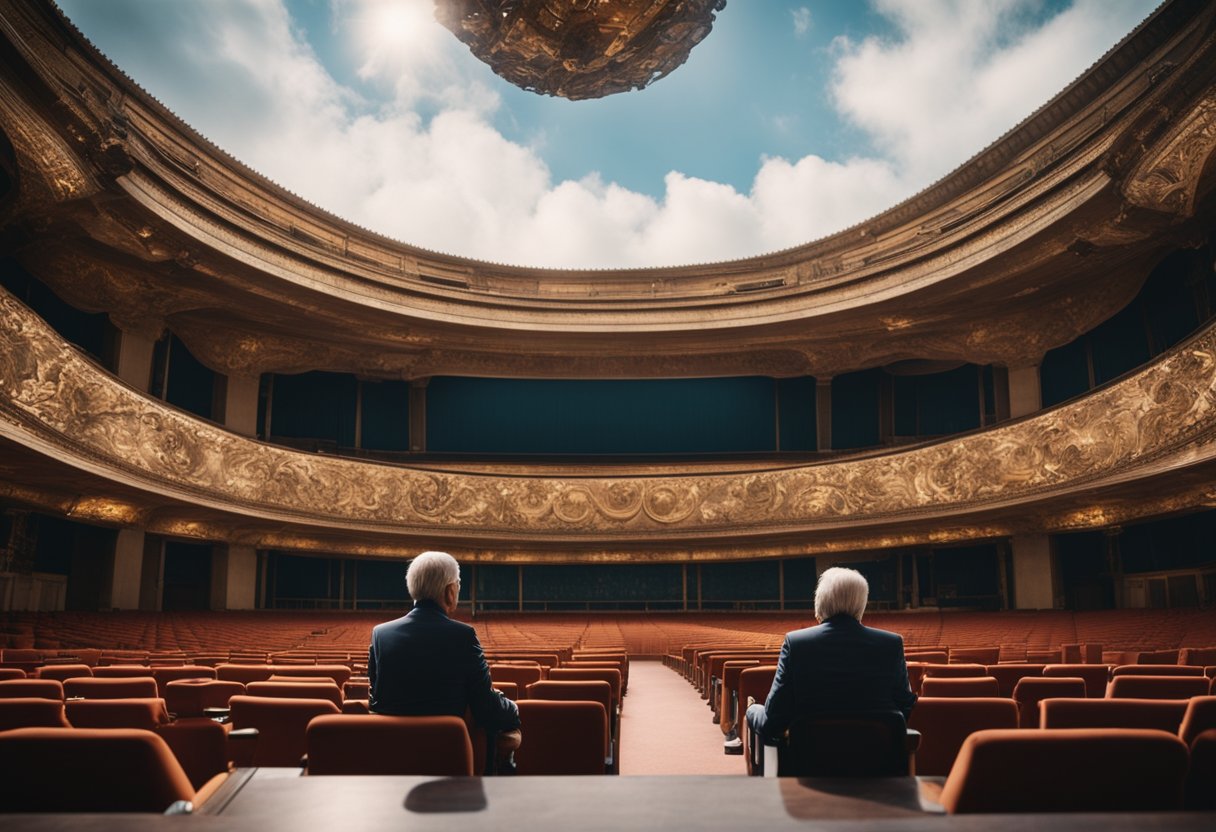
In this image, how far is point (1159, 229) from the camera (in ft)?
54.6

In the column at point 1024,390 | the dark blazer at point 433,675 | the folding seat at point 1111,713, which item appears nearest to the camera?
the folding seat at point 1111,713

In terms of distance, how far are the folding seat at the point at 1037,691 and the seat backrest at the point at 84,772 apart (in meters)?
4.48

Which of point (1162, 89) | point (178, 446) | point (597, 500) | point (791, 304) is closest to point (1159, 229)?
point (1162, 89)

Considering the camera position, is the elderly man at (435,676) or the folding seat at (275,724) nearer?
the elderly man at (435,676)

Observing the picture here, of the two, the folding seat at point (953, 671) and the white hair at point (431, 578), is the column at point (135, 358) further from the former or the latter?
the white hair at point (431, 578)

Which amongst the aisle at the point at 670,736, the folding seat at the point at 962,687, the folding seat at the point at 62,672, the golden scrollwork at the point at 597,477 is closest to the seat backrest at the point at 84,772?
the folding seat at the point at 962,687

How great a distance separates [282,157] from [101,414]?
15.0 m

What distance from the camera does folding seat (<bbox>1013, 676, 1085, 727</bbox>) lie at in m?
4.91

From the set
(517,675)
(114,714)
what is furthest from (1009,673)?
(114,714)

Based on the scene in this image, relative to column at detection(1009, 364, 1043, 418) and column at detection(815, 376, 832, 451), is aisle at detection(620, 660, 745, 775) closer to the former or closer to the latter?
column at detection(1009, 364, 1043, 418)

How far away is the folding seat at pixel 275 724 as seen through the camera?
3863 millimetres

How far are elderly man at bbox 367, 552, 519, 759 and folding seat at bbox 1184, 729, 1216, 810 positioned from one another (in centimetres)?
215

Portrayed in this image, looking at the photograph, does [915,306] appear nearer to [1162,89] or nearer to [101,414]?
[1162,89]

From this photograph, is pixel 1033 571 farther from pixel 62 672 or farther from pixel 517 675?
pixel 62 672
